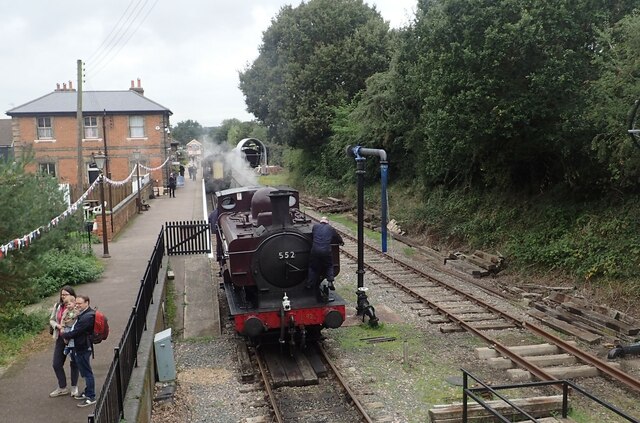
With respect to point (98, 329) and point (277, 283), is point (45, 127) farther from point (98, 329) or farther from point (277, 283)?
point (98, 329)

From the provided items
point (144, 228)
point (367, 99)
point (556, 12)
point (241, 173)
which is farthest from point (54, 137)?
point (556, 12)

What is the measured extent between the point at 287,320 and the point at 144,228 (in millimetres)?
15343

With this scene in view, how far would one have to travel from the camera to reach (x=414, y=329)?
11211 millimetres

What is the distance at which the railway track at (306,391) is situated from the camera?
7.68 metres

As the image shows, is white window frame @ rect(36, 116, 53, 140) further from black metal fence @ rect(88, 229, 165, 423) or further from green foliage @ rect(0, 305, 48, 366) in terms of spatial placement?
black metal fence @ rect(88, 229, 165, 423)

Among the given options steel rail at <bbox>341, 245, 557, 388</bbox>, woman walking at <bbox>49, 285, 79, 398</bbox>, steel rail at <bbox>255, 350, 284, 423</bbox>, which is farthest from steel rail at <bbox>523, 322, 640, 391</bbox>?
woman walking at <bbox>49, 285, 79, 398</bbox>

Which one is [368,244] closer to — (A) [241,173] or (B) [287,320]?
(B) [287,320]

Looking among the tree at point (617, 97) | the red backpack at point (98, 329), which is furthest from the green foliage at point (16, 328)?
the tree at point (617, 97)

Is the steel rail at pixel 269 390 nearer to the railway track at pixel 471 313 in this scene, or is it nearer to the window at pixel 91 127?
the railway track at pixel 471 313

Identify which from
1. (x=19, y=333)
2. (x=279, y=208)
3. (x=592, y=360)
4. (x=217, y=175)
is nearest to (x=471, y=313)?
(x=592, y=360)

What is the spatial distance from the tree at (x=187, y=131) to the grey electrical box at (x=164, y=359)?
12124cm

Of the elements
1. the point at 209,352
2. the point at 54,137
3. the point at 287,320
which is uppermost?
the point at 54,137

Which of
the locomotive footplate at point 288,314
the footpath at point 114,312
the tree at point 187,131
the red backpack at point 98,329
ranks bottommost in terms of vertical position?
the footpath at point 114,312

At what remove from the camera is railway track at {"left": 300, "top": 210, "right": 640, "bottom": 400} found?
29.0 feet
